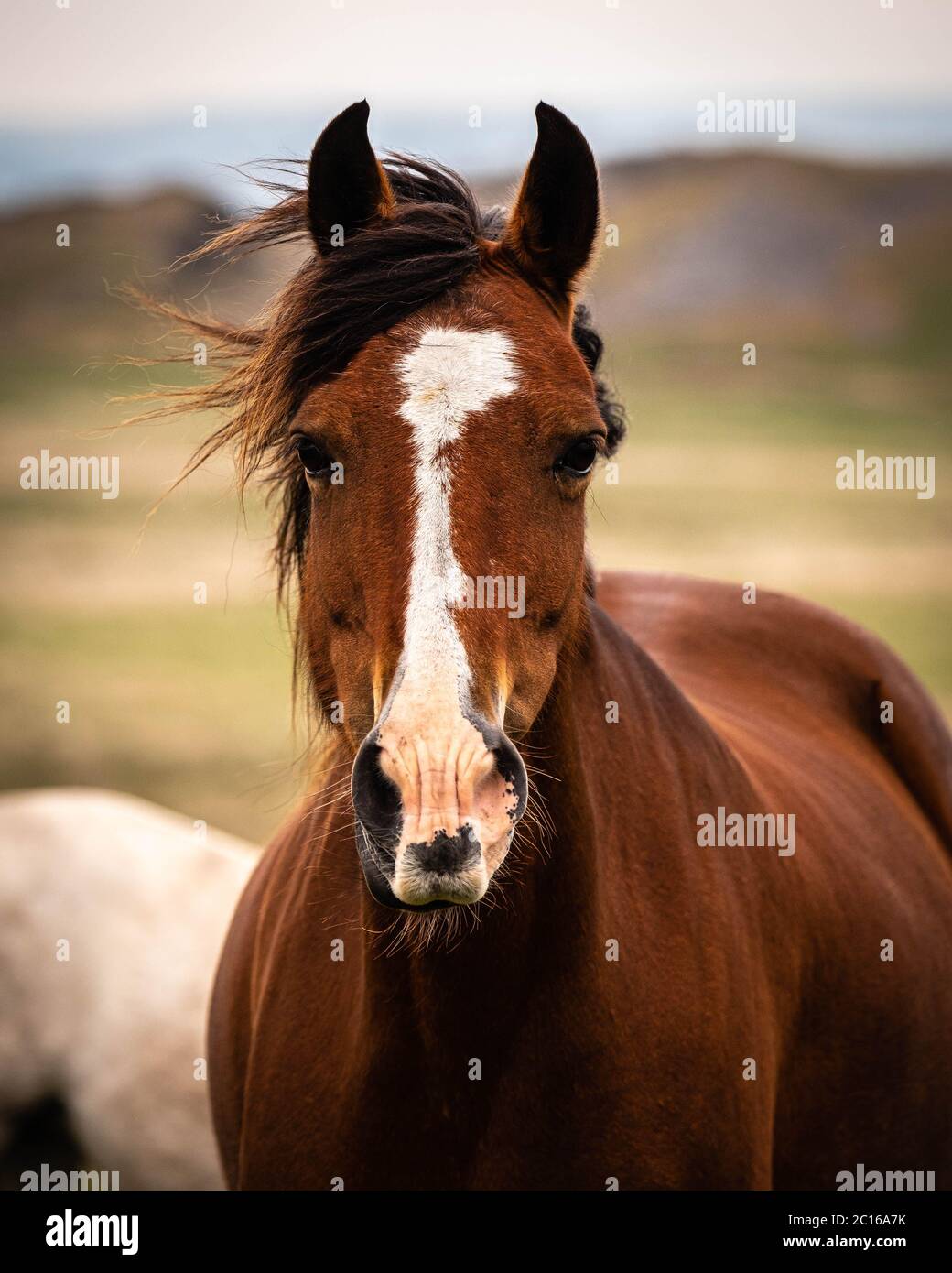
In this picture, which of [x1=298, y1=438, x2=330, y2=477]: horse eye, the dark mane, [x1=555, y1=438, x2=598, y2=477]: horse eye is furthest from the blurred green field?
[x1=555, y1=438, x2=598, y2=477]: horse eye

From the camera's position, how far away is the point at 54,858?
550cm

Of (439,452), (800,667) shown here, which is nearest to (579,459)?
(439,452)

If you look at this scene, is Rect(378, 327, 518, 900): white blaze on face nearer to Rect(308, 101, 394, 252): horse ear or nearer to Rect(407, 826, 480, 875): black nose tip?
Rect(407, 826, 480, 875): black nose tip

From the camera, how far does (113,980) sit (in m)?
5.27

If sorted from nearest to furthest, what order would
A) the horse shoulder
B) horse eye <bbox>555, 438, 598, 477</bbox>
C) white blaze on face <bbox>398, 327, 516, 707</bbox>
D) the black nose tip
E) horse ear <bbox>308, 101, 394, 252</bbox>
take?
the black nose tip
white blaze on face <bbox>398, 327, 516, 707</bbox>
horse eye <bbox>555, 438, 598, 477</bbox>
horse ear <bbox>308, 101, 394, 252</bbox>
the horse shoulder

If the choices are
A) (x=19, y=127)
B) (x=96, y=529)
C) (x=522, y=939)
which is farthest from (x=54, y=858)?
(x=19, y=127)

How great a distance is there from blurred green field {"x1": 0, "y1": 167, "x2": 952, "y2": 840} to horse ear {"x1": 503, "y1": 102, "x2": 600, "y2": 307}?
8.26 m

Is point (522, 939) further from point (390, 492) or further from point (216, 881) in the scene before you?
point (216, 881)

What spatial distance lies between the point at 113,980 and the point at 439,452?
3.96 meters

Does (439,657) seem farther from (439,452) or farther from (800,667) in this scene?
(800,667)

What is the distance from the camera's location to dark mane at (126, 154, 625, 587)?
229 cm

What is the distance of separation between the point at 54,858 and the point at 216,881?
0.73 meters

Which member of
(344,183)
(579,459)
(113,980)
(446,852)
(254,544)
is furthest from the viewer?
(254,544)

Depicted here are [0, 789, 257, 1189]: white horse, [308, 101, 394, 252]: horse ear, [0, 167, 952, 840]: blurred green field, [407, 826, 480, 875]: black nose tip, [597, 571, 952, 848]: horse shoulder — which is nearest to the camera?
[407, 826, 480, 875]: black nose tip
